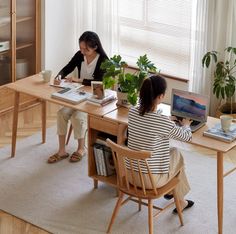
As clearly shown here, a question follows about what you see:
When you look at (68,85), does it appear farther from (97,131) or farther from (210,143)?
(210,143)

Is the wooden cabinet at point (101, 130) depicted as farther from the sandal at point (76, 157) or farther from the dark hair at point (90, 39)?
the dark hair at point (90, 39)

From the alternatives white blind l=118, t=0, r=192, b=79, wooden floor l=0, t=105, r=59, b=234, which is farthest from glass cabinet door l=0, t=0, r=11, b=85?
white blind l=118, t=0, r=192, b=79

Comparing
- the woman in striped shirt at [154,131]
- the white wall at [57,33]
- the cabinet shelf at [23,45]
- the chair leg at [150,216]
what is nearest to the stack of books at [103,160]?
the woman in striped shirt at [154,131]

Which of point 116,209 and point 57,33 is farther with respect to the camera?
point 57,33

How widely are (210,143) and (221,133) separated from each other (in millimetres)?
143

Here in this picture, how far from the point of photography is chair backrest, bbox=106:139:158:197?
12.6 ft

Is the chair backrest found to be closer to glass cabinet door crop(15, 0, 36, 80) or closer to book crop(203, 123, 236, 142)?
book crop(203, 123, 236, 142)

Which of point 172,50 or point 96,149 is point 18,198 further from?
point 172,50

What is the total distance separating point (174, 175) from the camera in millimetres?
4168

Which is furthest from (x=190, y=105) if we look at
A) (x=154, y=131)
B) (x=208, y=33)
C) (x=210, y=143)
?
(x=208, y=33)

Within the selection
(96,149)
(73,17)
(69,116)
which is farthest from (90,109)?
(73,17)

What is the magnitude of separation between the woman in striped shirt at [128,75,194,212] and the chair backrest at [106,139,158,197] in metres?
0.04

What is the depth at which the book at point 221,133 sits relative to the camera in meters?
4.09

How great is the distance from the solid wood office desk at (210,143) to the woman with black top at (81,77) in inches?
25.3
